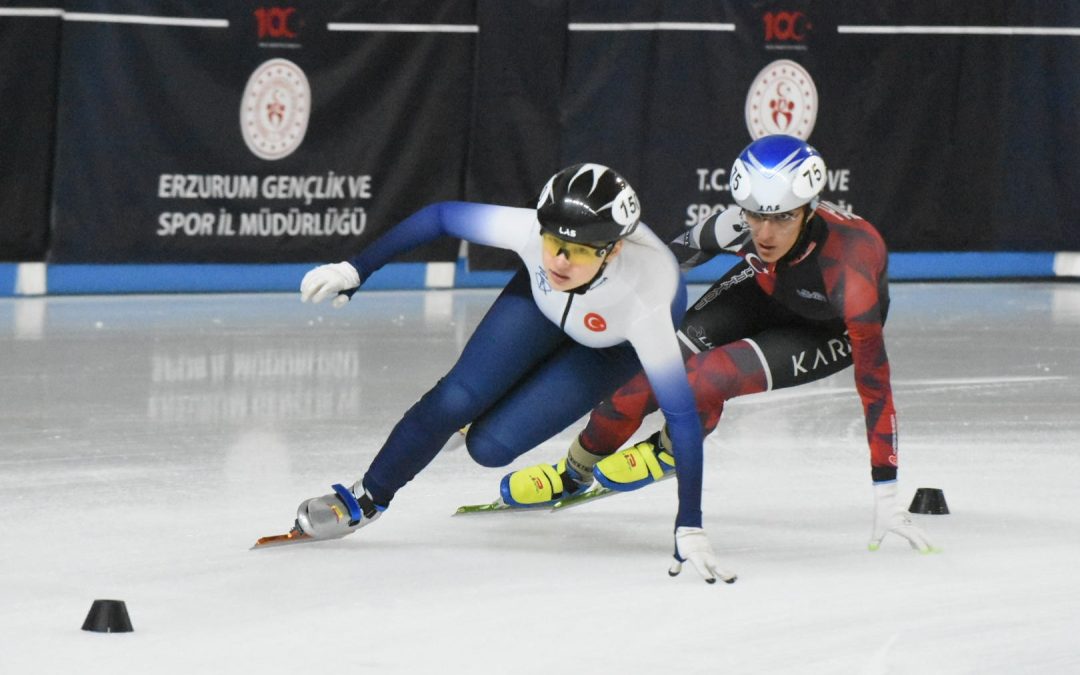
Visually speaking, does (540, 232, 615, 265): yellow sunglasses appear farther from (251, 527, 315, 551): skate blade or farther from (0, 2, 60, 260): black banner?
(0, 2, 60, 260): black banner

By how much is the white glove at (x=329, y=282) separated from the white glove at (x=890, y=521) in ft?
5.20

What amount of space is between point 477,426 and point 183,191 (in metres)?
5.38

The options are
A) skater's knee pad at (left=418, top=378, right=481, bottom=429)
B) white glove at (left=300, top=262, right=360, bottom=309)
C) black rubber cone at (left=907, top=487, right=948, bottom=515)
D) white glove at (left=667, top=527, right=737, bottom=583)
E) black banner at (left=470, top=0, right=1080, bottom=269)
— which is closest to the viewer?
white glove at (left=300, top=262, right=360, bottom=309)

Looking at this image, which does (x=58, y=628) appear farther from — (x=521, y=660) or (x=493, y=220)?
(x=493, y=220)

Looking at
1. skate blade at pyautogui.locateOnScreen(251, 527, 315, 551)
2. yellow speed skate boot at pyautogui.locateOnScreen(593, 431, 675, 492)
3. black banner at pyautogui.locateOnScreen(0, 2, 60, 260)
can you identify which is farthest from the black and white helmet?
black banner at pyautogui.locateOnScreen(0, 2, 60, 260)

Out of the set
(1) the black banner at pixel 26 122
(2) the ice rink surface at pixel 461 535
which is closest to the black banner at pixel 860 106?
(1) the black banner at pixel 26 122

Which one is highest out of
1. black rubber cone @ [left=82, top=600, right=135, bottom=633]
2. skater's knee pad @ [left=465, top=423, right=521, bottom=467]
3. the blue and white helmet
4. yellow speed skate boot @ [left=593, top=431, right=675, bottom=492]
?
the blue and white helmet

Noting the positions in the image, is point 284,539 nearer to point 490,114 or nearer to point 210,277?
point 210,277

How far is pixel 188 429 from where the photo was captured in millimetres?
6734

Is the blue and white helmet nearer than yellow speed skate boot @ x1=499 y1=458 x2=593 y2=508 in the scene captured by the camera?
Yes

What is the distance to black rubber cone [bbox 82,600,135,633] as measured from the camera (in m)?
4.20

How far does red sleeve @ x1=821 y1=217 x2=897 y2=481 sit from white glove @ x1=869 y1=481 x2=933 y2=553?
0.18ft

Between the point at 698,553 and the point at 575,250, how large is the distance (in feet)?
2.75

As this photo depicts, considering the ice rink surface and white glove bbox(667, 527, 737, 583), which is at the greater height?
white glove bbox(667, 527, 737, 583)
